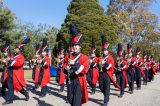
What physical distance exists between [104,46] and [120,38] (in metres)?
39.8

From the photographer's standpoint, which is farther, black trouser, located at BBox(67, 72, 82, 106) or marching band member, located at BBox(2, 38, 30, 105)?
marching band member, located at BBox(2, 38, 30, 105)

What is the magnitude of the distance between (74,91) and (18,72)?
3.29 metres

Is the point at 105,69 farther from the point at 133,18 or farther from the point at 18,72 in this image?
the point at 133,18

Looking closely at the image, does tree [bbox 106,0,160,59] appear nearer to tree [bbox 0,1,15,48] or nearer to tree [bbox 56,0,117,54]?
tree [bbox 56,0,117,54]

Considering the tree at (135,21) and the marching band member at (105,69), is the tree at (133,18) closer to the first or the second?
the tree at (135,21)

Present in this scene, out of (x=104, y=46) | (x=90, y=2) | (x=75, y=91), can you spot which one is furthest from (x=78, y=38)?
(x=90, y=2)

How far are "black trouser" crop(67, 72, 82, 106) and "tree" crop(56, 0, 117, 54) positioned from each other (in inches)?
1159

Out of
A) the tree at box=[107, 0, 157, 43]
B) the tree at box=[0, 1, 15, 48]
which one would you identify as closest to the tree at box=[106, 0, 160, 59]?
the tree at box=[107, 0, 157, 43]

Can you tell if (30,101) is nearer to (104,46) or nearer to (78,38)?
(104,46)

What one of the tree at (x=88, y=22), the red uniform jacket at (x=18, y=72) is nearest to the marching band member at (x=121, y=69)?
the red uniform jacket at (x=18, y=72)

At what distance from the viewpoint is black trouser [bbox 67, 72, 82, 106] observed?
9417 millimetres

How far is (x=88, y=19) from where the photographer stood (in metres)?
41.4

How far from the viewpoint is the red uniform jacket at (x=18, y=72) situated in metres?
12.0

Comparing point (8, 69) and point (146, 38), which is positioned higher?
point (146, 38)
